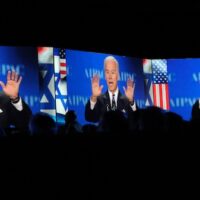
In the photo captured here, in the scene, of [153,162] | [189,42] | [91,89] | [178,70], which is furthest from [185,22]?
[153,162]

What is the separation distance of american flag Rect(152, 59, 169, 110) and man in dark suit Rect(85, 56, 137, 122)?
2.02ft

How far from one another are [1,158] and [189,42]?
7755 mm

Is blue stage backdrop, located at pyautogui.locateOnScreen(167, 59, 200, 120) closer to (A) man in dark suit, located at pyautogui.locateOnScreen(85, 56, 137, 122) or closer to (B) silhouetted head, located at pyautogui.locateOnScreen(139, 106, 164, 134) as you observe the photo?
(A) man in dark suit, located at pyautogui.locateOnScreen(85, 56, 137, 122)

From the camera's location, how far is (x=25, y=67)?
663 cm

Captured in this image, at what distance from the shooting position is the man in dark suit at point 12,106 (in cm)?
641

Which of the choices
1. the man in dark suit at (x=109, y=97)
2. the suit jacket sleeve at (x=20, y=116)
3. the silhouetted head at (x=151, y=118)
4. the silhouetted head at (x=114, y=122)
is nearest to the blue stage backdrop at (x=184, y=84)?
the man in dark suit at (x=109, y=97)

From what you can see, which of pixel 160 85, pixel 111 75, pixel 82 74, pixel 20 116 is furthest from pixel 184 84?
pixel 20 116

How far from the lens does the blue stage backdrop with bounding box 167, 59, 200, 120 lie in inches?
332

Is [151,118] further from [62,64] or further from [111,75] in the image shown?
[111,75]

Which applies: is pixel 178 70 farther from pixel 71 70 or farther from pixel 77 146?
pixel 77 146

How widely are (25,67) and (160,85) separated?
9.07 ft

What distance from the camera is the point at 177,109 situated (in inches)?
335

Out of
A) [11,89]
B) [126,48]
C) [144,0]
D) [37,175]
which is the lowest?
[37,175]

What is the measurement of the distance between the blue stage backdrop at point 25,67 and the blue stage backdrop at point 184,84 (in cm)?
277
